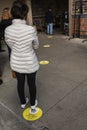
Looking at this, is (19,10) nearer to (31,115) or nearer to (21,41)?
(21,41)

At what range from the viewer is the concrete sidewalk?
2328mm

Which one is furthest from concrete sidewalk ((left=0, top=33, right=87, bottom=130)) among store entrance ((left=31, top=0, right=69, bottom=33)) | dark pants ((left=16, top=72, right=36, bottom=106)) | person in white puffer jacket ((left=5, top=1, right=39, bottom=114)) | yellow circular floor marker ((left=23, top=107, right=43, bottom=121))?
store entrance ((left=31, top=0, right=69, bottom=33))

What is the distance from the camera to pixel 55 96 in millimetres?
2920

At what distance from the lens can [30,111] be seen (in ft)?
8.34

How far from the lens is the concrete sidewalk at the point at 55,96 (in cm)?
233

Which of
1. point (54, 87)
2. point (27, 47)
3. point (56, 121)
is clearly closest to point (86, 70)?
point (54, 87)

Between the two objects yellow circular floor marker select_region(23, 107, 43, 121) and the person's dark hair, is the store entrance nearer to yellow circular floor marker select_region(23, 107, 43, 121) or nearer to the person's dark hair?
yellow circular floor marker select_region(23, 107, 43, 121)

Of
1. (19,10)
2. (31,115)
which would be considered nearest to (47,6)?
(19,10)

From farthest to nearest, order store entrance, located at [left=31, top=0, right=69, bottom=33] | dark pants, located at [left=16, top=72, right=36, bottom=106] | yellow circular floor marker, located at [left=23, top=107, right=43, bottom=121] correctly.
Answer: store entrance, located at [left=31, top=0, right=69, bottom=33] < yellow circular floor marker, located at [left=23, top=107, right=43, bottom=121] < dark pants, located at [left=16, top=72, right=36, bottom=106]

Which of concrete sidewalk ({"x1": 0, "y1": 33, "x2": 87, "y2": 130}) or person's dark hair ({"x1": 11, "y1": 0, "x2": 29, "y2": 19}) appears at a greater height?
person's dark hair ({"x1": 11, "y1": 0, "x2": 29, "y2": 19})

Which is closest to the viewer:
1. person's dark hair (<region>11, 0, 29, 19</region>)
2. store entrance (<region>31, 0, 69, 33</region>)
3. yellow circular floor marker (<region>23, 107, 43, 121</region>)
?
person's dark hair (<region>11, 0, 29, 19</region>)

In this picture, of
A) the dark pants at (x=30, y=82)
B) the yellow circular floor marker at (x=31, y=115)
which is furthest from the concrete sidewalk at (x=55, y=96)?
the dark pants at (x=30, y=82)

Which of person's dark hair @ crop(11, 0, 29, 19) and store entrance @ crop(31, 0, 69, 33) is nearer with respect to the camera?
person's dark hair @ crop(11, 0, 29, 19)

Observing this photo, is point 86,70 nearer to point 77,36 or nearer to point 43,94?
point 43,94
